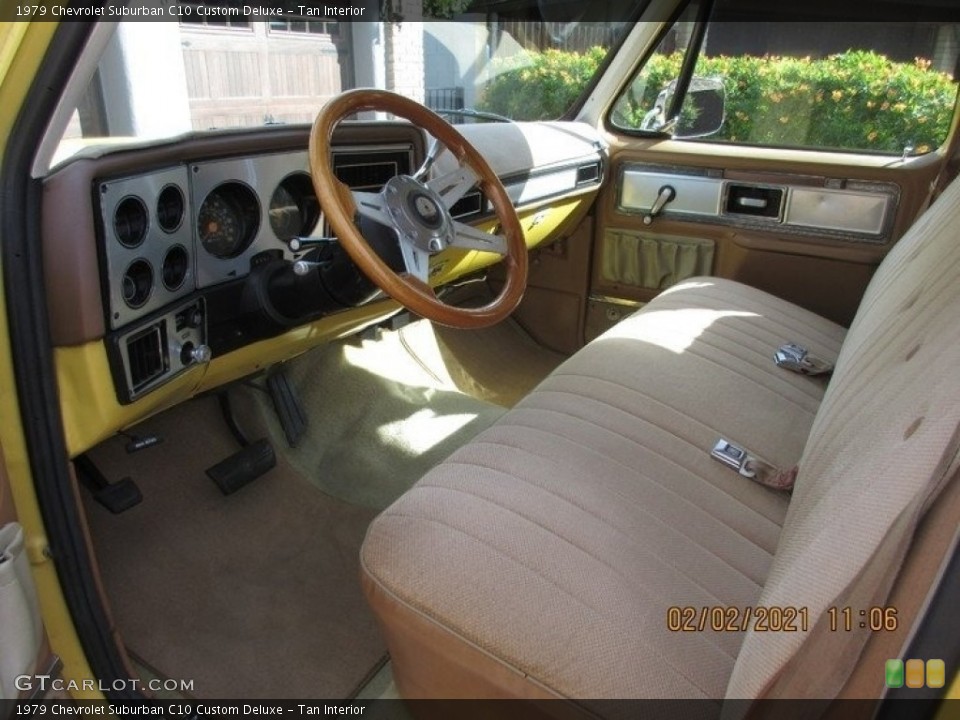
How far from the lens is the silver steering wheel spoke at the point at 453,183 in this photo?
1.67 meters

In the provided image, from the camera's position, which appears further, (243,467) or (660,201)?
(660,201)

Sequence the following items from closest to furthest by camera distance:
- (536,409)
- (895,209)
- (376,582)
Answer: (376,582)
(536,409)
(895,209)

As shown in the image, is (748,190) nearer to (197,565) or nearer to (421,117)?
(421,117)

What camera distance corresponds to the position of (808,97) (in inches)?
103

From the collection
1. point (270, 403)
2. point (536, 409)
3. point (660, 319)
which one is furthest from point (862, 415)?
point (270, 403)

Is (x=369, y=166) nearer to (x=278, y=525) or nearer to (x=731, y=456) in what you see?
(x=278, y=525)

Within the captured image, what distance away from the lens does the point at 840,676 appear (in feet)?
2.59

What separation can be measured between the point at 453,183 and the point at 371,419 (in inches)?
38.2

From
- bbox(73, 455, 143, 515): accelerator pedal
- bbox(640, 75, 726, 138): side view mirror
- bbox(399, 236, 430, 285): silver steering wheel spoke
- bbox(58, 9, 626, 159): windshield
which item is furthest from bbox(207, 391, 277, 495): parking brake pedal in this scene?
bbox(640, 75, 726, 138): side view mirror

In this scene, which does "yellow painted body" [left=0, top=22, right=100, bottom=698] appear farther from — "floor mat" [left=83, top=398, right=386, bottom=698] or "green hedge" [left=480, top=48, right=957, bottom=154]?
"green hedge" [left=480, top=48, right=957, bottom=154]

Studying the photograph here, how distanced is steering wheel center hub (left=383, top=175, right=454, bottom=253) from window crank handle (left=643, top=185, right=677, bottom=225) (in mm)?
1450

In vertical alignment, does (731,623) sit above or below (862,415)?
below

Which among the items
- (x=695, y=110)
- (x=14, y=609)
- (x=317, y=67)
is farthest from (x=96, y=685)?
(x=317, y=67)

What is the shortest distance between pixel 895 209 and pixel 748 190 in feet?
1.54
